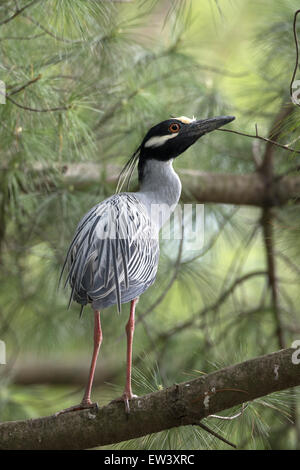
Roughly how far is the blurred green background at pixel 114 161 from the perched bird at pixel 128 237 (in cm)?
29

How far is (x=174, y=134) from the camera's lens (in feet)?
5.47

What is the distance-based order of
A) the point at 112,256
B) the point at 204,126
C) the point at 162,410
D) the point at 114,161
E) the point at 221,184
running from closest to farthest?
the point at 162,410
the point at 112,256
the point at 204,126
the point at 221,184
the point at 114,161

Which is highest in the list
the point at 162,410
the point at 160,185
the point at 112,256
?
the point at 160,185

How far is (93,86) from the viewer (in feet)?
7.29

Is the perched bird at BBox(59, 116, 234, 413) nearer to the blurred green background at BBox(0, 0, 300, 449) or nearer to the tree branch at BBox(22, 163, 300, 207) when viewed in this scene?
the blurred green background at BBox(0, 0, 300, 449)

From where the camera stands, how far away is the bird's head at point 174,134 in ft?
5.44

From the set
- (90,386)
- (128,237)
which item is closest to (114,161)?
(128,237)

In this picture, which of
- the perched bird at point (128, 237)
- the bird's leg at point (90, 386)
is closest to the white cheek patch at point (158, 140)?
the perched bird at point (128, 237)

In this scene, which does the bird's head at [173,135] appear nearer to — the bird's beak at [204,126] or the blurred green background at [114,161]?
the bird's beak at [204,126]

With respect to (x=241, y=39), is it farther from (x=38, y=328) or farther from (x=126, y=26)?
(x=38, y=328)

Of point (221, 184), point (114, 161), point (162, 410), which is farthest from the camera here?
point (114, 161)

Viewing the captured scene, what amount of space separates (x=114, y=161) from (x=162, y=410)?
139 centimetres

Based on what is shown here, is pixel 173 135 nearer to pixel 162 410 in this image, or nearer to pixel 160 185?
pixel 160 185

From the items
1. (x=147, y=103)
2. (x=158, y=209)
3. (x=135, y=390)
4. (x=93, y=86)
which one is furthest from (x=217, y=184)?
(x=135, y=390)
